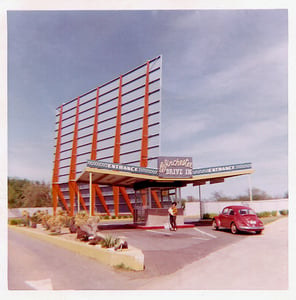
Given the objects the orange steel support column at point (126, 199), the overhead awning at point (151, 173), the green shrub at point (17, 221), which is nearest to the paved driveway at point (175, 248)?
the overhead awning at point (151, 173)

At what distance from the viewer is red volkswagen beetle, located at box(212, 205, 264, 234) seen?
54.3 ft

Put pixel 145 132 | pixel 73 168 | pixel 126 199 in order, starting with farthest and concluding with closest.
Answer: pixel 73 168 → pixel 126 199 → pixel 145 132

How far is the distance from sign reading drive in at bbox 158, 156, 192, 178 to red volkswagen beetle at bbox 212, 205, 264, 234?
4187mm

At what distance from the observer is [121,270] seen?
9.85 m

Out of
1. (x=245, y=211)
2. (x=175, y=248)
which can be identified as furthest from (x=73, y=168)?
(x=175, y=248)

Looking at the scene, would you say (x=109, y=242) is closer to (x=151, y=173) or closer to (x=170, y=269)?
(x=170, y=269)

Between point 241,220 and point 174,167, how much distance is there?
6.18m

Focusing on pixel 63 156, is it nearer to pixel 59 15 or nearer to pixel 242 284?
pixel 59 15

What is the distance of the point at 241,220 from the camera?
16.9m

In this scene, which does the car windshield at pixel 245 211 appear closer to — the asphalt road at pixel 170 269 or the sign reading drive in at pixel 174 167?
the asphalt road at pixel 170 269

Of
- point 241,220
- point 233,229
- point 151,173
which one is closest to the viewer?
point 241,220

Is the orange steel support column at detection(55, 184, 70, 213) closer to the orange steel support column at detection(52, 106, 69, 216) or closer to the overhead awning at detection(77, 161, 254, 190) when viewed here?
the orange steel support column at detection(52, 106, 69, 216)

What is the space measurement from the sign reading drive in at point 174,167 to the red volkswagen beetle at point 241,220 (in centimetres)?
419
